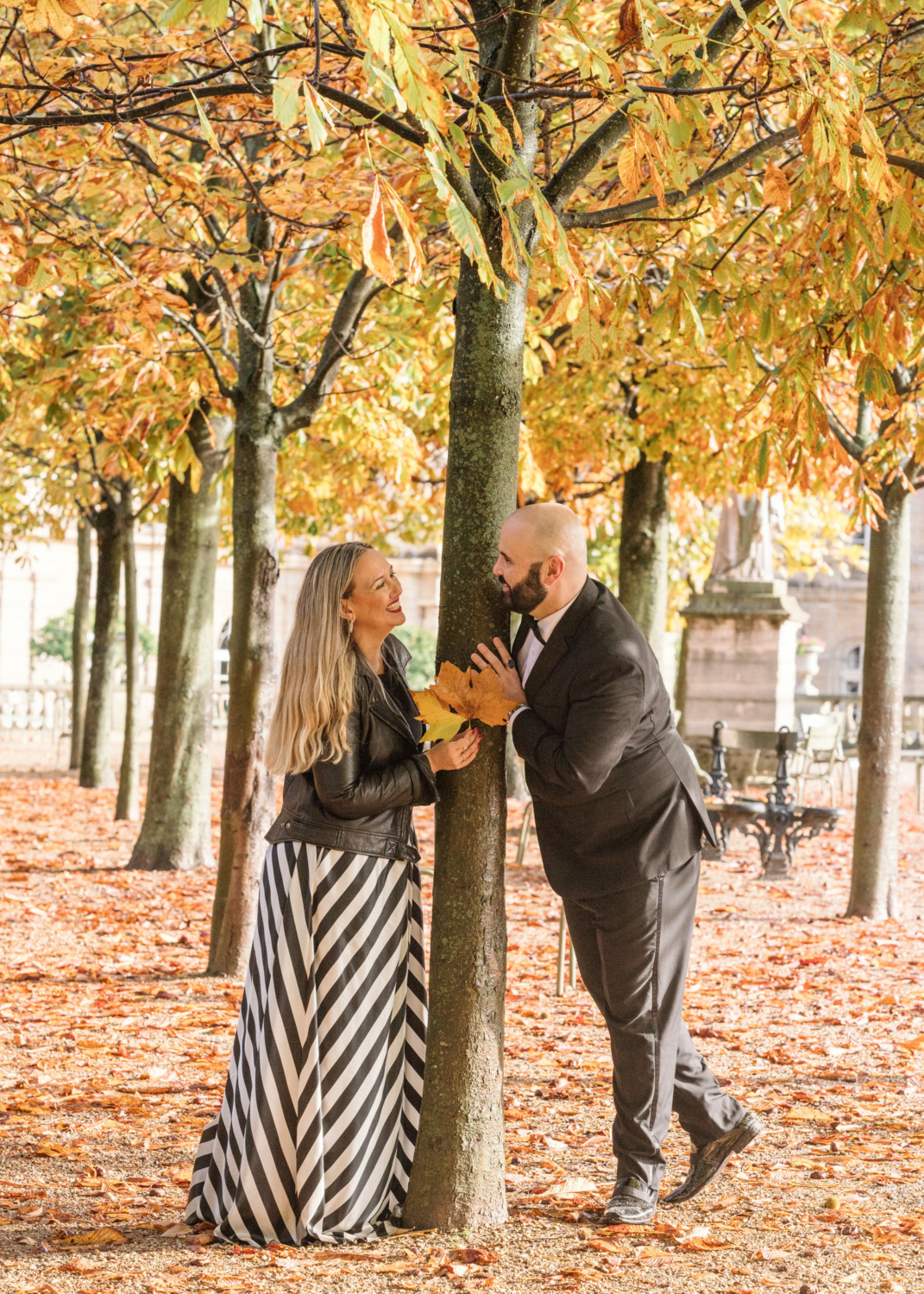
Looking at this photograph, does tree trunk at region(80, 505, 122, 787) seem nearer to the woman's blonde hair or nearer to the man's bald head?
the woman's blonde hair

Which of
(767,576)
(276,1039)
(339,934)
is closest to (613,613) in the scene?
(339,934)

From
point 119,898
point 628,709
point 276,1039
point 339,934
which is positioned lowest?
point 119,898

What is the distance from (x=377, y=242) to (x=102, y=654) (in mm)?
14972

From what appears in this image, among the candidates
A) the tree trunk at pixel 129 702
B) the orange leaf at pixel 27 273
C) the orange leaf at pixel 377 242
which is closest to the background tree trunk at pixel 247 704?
the orange leaf at pixel 27 273

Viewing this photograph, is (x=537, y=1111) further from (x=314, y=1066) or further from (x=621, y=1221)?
(x=314, y=1066)

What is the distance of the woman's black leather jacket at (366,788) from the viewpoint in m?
4.02

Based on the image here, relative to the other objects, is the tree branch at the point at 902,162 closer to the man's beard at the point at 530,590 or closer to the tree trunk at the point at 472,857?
the tree trunk at the point at 472,857

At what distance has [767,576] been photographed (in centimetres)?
1994

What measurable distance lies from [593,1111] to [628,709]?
225cm

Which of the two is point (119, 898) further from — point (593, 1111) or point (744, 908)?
point (593, 1111)

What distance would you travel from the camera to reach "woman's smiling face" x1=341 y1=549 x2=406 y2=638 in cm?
413

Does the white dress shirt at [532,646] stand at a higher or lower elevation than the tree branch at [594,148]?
lower

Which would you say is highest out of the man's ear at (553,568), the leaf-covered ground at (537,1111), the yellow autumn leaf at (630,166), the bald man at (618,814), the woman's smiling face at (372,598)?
the yellow autumn leaf at (630,166)

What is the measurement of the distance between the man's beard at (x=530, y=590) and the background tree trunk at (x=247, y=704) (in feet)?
11.5
